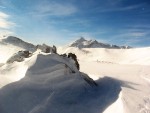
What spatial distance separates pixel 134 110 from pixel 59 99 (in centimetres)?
314

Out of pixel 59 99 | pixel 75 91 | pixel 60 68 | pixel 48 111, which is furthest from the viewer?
pixel 60 68

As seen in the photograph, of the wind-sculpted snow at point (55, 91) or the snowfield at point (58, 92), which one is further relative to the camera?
the snowfield at point (58, 92)

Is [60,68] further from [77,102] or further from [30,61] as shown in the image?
[77,102]

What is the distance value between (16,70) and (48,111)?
3.57 meters

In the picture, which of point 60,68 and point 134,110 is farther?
point 60,68

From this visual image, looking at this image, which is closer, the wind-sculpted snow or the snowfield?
the wind-sculpted snow

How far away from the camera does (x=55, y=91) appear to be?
10.7 metres

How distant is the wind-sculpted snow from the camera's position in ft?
29.9

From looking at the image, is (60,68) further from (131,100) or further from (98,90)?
(131,100)

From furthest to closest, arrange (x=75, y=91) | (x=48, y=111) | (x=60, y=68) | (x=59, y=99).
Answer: (x=60, y=68), (x=75, y=91), (x=59, y=99), (x=48, y=111)

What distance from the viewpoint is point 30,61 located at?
12102mm

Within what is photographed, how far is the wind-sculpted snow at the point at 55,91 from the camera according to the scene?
29.9 feet

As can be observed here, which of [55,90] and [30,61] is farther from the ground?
[30,61]

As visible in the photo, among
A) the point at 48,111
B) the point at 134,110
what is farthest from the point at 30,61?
the point at 134,110
